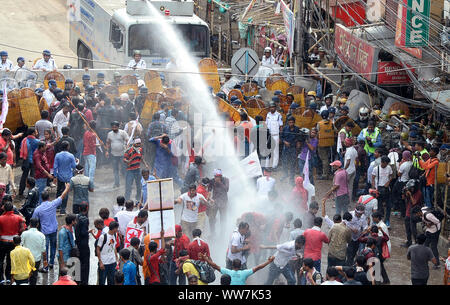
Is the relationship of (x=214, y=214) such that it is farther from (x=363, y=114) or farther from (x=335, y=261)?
(x=363, y=114)

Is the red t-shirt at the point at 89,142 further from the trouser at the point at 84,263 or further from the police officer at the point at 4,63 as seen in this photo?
the police officer at the point at 4,63

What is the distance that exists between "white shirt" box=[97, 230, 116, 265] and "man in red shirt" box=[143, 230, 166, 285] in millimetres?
749

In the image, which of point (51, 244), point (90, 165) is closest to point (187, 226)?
point (51, 244)

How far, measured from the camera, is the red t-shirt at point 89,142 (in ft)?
51.8

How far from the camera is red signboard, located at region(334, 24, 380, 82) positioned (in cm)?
1928

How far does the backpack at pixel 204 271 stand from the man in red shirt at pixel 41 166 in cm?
501

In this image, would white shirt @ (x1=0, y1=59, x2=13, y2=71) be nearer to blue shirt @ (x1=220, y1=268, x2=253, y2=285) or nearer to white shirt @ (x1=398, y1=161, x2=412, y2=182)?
white shirt @ (x1=398, y1=161, x2=412, y2=182)

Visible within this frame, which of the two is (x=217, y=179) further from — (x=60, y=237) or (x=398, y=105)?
(x=398, y=105)

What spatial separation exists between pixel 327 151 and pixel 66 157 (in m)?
5.94

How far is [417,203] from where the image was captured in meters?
14.4

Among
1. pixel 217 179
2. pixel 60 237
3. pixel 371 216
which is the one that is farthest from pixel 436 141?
pixel 60 237

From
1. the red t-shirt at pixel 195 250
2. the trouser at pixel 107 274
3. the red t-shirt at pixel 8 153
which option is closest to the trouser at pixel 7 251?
the trouser at pixel 107 274

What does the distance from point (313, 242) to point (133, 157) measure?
4.97 m

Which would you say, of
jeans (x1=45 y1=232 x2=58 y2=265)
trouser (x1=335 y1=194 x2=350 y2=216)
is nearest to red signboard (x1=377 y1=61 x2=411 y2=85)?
trouser (x1=335 y1=194 x2=350 y2=216)
